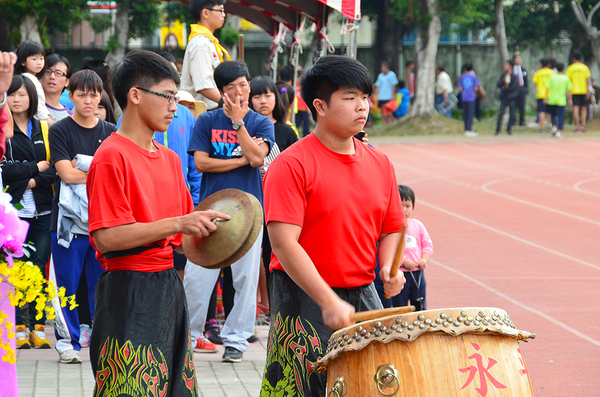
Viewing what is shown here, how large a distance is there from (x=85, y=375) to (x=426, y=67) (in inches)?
723

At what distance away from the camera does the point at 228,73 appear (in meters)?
5.31

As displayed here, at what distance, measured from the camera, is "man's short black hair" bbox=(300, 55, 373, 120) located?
2.95 metres

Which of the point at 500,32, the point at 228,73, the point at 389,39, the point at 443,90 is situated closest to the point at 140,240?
the point at 228,73

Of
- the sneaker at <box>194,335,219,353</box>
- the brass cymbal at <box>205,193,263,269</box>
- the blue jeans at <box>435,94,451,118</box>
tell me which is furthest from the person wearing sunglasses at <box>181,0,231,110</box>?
the blue jeans at <box>435,94,451,118</box>

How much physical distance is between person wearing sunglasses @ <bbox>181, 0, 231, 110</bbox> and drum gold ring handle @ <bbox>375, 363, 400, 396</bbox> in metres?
4.01

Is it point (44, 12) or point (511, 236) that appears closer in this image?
point (511, 236)

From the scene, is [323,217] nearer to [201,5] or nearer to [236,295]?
[236,295]

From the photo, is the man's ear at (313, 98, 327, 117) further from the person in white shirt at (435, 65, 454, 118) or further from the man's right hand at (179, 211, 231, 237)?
the person in white shirt at (435, 65, 454, 118)

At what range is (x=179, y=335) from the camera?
3.09 metres

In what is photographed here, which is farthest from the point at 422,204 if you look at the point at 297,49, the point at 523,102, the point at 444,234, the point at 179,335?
the point at 523,102

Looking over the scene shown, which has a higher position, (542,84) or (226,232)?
(542,84)

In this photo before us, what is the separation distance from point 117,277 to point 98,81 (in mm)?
2612

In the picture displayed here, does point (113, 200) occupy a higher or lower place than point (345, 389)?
higher

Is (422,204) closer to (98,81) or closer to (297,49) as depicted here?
(297,49)
